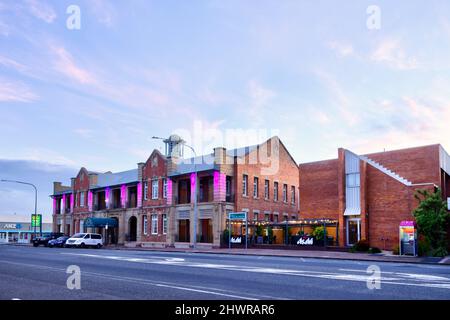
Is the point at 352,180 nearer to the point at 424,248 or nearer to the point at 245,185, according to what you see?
the point at 424,248

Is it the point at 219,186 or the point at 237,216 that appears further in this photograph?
the point at 219,186

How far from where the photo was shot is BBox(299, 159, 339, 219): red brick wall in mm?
39406

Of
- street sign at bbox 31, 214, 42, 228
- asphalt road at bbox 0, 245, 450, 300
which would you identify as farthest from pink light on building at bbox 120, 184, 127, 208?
asphalt road at bbox 0, 245, 450, 300

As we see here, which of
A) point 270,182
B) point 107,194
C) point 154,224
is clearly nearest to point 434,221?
point 270,182

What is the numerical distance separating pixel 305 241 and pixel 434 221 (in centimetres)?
1168

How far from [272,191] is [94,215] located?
80.5 ft

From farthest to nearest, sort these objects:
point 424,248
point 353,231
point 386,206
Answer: point 353,231
point 386,206
point 424,248

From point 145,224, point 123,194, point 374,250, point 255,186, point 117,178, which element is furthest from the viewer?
point 117,178

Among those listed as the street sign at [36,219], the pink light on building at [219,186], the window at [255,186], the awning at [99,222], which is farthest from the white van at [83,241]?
the street sign at [36,219]

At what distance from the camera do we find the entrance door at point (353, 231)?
36219 mm

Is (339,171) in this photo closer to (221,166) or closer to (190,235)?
(221,166)

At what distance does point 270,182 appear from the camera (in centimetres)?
5134

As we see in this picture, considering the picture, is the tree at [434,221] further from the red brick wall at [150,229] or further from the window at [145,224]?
the window at [145,224]

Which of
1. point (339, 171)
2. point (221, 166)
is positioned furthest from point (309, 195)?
point (221, 166)
